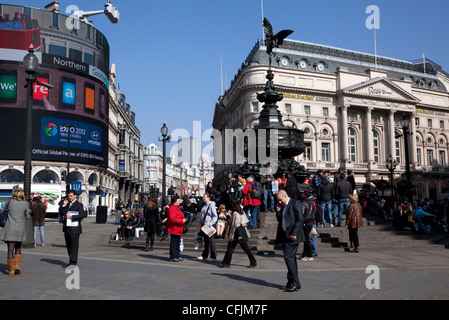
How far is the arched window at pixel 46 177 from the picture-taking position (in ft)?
153

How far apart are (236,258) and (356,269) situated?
3.26 meters

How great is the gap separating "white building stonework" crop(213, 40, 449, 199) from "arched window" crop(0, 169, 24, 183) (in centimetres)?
2647

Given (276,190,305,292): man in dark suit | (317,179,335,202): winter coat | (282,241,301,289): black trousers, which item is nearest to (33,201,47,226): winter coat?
(317,179,335,202): winter coat

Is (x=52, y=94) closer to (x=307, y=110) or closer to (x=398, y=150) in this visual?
(x=307, y=110)

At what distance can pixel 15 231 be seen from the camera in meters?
8.27

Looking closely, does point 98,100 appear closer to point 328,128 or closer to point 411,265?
point 328,128

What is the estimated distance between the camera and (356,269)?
28.8 feet

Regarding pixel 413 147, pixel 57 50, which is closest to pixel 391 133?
pixel 413 147

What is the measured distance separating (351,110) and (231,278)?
5561 centimetres

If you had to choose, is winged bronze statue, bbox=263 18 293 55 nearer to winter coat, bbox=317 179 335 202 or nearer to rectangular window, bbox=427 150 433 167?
winter coat, bbox=317 179 335 202

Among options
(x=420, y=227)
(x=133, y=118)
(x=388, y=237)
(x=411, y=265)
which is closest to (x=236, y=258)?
(x=411, y=265)

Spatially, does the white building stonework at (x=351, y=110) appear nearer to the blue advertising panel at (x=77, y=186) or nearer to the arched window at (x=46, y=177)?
the blue advertising panel at (x=77, y=186)
